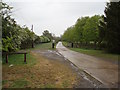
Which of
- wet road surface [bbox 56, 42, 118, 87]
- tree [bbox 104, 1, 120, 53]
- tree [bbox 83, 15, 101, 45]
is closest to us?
wet road surface [bbox 56, 42, 118, 87]

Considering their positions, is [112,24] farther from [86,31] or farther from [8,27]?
[8,27]

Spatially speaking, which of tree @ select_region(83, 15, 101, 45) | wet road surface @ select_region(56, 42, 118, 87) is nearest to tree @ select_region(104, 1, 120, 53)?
tree @ select_region(83, 15, 101, 45)

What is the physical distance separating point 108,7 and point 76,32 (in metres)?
13.2

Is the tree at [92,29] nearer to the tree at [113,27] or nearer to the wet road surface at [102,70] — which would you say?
the tree at [113,27]

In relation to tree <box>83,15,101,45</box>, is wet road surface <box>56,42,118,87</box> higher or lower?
lower

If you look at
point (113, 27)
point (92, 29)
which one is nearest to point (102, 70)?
point (113, 27)

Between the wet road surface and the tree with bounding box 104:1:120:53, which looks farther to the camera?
the tree with bounding box 104:1:120:53

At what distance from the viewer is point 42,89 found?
15.2 feet

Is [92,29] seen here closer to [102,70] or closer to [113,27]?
[113,27]

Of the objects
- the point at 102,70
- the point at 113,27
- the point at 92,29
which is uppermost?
the point at 92,29

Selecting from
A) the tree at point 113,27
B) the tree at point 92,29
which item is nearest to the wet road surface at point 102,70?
the tree at point 113,27

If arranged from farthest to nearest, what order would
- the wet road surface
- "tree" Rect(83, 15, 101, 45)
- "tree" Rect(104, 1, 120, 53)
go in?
"tree" Rect(83, 15, 101, 45) < "tree" Rect(104, 1, 120, 53) < the wet road surface

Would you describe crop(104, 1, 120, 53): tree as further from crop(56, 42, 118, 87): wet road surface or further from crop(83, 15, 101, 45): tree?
crop(56, 42, 118, 87): wet road surface

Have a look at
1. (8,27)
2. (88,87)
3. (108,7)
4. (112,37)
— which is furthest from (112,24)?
(88,87)
